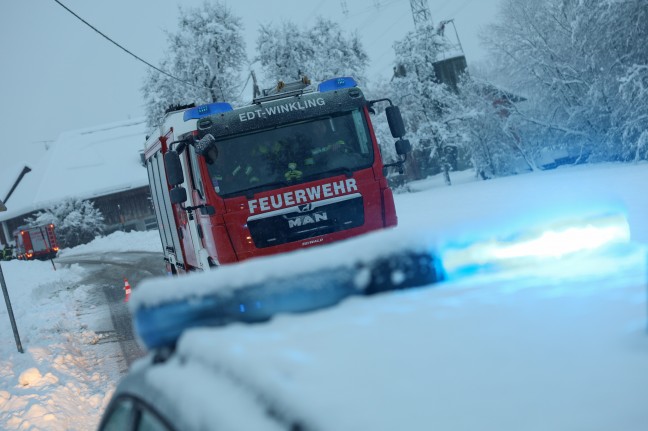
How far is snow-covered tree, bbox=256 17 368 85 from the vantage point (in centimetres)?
3369

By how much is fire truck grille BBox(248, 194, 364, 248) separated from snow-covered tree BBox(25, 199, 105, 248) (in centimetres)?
3727

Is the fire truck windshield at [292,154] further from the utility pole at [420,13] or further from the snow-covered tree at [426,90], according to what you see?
the utility pole at [420,13]

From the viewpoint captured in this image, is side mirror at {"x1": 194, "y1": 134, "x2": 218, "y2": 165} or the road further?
the road

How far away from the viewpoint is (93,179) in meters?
48.6

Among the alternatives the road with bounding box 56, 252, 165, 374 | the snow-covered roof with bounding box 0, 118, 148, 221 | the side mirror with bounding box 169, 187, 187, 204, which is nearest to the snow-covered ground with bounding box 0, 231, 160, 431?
the road with bounding box 56, 252, 165, 374

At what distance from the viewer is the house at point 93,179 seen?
46938 millimetres

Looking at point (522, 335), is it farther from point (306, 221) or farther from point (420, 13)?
point (420, 13)

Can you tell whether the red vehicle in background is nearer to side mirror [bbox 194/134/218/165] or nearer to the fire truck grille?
side mirror [bbox 194/134/218/165]

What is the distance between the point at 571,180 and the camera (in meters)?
19.9

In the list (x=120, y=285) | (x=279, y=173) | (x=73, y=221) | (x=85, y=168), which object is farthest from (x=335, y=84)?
(x=85, y=168)

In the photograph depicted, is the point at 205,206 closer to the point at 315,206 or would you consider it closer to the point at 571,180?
the point at 315,206

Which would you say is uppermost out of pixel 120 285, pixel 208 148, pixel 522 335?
pixel 208 148

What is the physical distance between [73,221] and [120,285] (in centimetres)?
2674

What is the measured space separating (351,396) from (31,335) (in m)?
11.2
